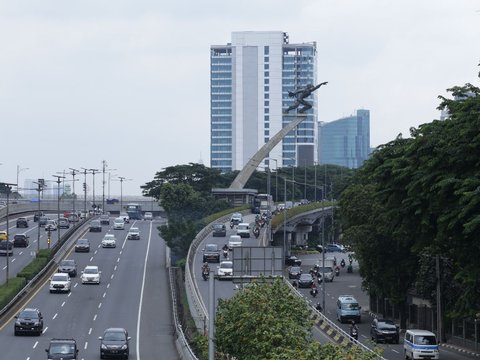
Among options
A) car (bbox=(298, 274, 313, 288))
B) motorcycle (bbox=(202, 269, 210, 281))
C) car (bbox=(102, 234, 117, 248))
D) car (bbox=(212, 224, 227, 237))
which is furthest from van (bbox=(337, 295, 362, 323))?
car (bbox=(212, 224, 227, 237))

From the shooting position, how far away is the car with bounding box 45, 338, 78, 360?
5353 centimetres

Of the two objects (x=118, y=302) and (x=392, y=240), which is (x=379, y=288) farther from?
(x=118, y=302)

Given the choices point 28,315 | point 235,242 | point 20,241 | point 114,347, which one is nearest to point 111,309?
point 28,315

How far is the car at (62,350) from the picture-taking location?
53531mm

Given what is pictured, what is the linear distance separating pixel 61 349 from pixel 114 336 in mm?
5206

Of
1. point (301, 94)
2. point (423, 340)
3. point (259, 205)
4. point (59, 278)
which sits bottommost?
point (423, 340)

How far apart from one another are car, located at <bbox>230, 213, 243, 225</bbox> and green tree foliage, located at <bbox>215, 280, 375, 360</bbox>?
9466 centimetres

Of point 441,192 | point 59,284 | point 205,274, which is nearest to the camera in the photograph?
point 441,192

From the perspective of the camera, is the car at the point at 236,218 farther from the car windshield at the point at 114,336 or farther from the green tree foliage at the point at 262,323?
the green tree foliage at the point at 262,323

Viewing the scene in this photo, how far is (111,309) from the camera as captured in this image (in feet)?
256

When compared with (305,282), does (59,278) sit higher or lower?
higher

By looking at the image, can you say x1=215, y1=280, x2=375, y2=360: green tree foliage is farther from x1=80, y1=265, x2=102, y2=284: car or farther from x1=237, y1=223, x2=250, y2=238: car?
x1=237, y1=223, x2=250, y2=238: car

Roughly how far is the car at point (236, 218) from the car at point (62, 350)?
285 ft

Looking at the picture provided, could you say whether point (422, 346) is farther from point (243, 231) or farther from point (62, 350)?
point (243, 231)
